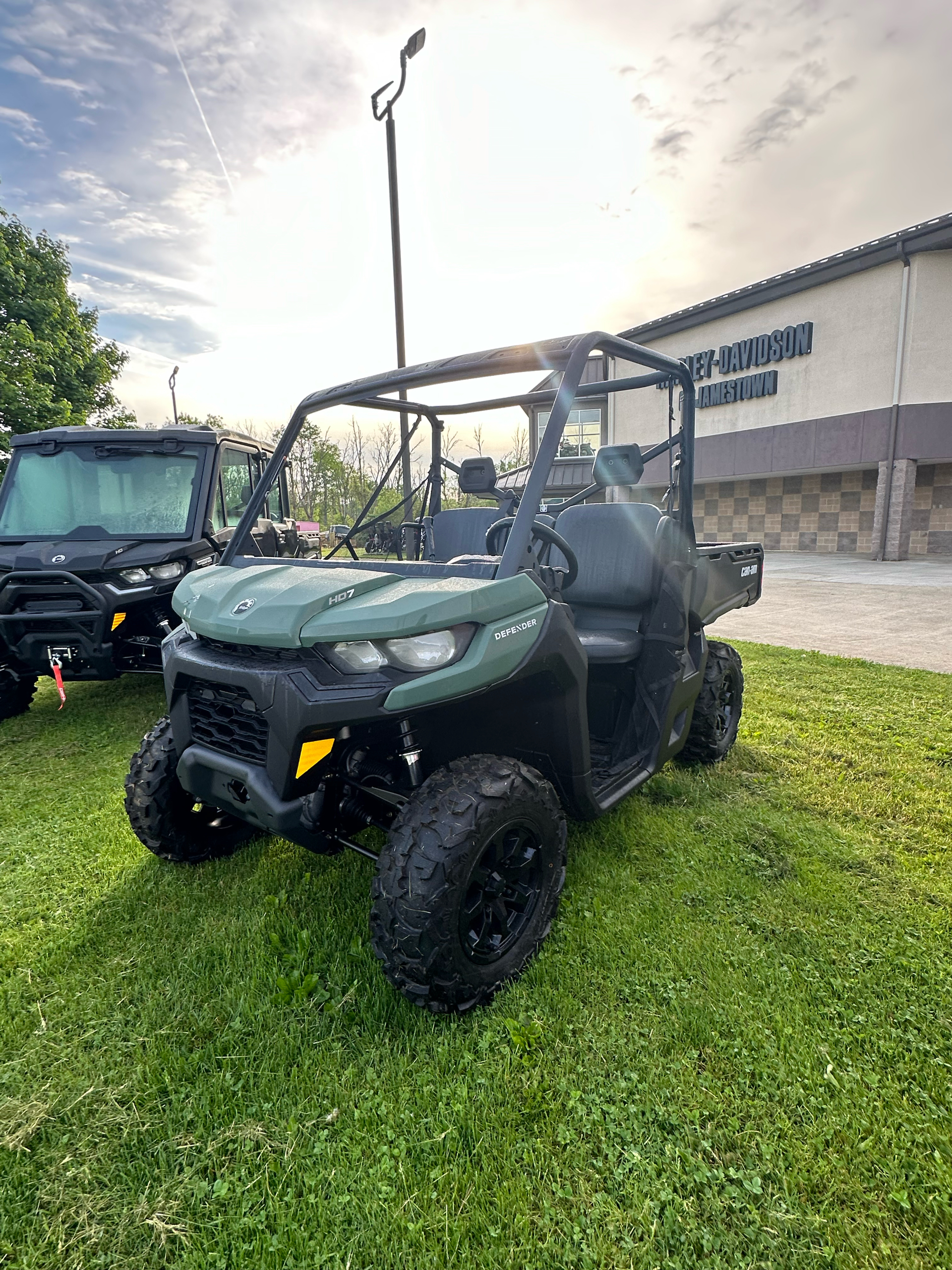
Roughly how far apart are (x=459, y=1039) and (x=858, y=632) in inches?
298

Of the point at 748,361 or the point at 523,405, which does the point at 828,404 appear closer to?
the point at 748,361

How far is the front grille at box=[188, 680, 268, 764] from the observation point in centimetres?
194

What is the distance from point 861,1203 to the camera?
1.43 metres

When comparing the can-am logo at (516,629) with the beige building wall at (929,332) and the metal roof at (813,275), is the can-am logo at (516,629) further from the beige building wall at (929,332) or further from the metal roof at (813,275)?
the beige building wall at (929,332)

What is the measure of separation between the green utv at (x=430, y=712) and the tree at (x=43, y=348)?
12.4 m

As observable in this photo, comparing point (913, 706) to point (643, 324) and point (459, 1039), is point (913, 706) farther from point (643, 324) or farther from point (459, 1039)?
point (643, 324)

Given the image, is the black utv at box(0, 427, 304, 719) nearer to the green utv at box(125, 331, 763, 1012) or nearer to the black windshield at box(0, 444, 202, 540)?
the black windshield at box(0, 444, 202, 540)

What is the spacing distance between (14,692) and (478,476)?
386cm

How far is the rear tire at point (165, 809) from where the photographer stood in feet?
8.23

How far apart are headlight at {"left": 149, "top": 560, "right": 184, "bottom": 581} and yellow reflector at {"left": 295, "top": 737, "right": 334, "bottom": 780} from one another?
11.3ft

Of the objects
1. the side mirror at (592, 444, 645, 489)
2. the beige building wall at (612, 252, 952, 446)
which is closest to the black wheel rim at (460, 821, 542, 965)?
the side mirror at (592, 444, 645, 489)

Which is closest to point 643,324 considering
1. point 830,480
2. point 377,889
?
point 830,480

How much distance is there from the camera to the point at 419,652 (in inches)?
72.5

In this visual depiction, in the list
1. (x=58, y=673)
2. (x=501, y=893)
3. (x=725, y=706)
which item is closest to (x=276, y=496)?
(x=58, y=673)
